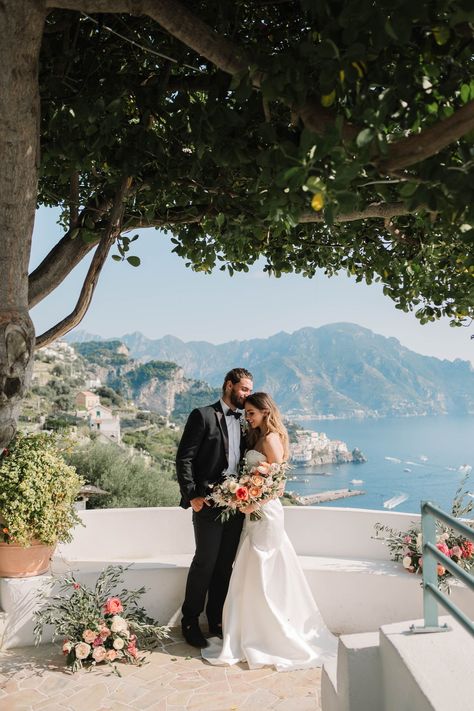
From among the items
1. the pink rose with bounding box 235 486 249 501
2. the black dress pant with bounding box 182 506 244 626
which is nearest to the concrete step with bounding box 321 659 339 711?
the pink rose with bounding box 235 486 249 501

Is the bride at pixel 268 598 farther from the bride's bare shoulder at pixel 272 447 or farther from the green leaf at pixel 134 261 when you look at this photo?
the green leaf at pixel 134 261

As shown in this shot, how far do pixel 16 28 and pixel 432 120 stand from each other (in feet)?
5.59

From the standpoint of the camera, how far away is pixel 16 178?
8.93 ft

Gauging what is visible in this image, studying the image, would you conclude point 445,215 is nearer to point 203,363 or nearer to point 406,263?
point 406,263

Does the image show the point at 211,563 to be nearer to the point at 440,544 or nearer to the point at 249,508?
the point at 249,508

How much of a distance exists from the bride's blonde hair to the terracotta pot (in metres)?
1.78

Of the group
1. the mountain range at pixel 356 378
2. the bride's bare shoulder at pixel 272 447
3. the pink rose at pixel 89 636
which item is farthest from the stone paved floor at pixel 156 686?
the mountain range at pixel 356 378

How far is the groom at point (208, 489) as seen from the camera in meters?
4.76

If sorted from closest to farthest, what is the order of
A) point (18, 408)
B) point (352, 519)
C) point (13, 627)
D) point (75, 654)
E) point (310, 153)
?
point (310, 153), point (18, 408), point (75, 654), point (13, 627), point (352, 519)

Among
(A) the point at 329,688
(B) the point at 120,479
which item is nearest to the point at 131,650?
(A) the point at 329,688

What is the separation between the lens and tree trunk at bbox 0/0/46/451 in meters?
2.64

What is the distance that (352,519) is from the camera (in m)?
5.79

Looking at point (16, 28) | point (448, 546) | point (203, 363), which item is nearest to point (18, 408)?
point (16, 28)

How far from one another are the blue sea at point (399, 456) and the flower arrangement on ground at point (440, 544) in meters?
21.8
